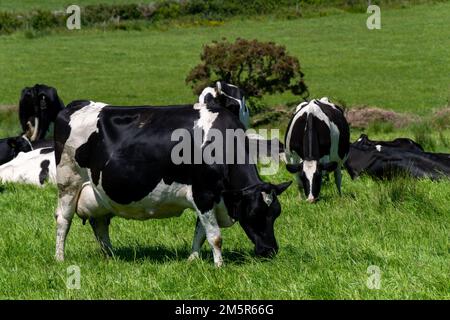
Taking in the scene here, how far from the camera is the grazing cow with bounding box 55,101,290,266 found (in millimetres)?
9062

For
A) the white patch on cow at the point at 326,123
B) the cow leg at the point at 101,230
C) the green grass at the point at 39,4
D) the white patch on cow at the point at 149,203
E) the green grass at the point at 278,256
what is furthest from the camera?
the green grass at the point at 39,4

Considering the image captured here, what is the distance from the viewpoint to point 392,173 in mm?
15570

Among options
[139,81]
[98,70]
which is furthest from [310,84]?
A: [98,70]

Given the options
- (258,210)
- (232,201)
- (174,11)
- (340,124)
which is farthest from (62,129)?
(174,11)

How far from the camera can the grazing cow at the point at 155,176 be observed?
9.06 metres

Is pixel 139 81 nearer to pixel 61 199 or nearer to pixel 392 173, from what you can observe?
pixel 392 173

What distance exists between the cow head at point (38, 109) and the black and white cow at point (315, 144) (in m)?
8.12

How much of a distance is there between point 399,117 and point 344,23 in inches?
985

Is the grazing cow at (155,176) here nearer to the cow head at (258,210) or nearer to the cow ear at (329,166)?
the cow head at (258,210)

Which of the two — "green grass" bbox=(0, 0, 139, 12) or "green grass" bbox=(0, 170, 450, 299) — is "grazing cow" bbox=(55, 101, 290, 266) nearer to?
"green grass" bbox=(0, 170, 450, 299)

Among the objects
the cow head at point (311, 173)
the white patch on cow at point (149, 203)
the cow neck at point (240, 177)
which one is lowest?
the cow head at point (311, 173)

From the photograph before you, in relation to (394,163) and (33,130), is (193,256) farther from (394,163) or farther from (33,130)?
(33,130)

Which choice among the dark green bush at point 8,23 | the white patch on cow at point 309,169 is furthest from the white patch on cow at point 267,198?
the dark green bush at point 8,23

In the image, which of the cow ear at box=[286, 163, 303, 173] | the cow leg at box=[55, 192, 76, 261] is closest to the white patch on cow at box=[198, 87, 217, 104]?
the cow ear at box=[286, 163, 303, 173]
